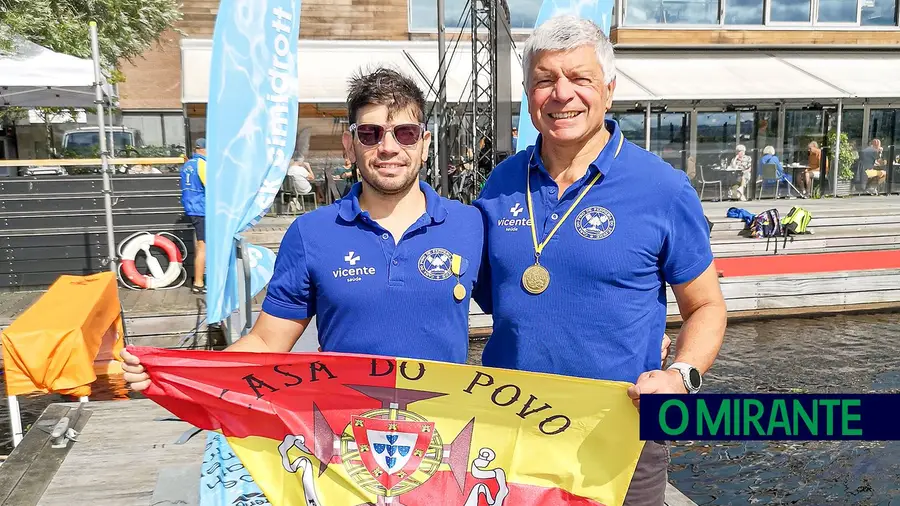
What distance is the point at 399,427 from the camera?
220cm

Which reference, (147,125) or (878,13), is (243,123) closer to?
(878,13)

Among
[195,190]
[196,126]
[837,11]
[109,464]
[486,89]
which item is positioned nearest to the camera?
[109,464]

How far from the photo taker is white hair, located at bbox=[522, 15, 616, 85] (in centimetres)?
205

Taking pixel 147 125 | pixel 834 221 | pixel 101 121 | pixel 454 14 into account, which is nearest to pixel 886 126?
pixel 834 221

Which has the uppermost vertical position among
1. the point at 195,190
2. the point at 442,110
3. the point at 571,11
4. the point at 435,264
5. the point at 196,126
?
the point at 571,11

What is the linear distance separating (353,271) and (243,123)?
4080 mm

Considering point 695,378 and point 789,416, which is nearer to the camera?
point 789,416

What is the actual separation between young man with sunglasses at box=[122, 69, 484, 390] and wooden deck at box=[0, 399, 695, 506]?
6.15 ft

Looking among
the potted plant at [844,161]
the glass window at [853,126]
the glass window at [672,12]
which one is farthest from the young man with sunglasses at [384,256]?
the glass window at [853,126]

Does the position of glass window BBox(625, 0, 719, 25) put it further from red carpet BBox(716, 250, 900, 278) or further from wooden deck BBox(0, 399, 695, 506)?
wooden deck BBox(0, 399, 695, 506)

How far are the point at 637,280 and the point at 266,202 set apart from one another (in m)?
4.58

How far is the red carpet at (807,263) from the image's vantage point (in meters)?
10.5

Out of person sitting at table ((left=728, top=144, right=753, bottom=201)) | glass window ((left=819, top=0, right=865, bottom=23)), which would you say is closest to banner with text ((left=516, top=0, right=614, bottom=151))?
person sitting at table ((left=728, top=144, right=753, bottom=201))

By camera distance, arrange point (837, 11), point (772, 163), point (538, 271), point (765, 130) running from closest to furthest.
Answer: point (538, 271) → point (772, 163) → point (765, 130) → point (837, 11)
